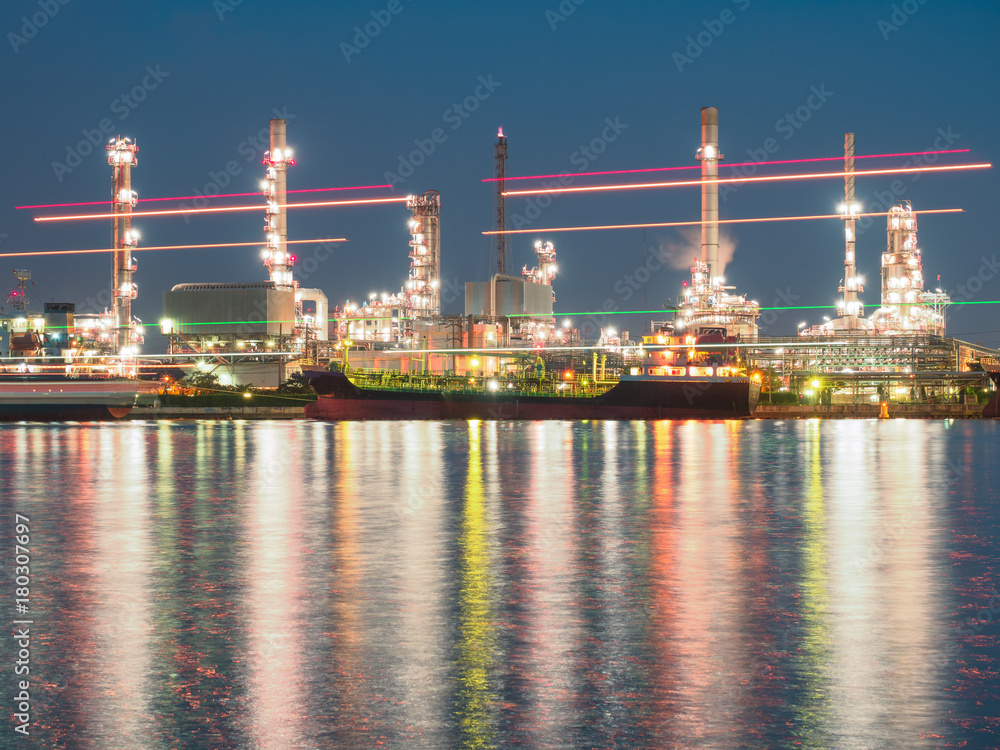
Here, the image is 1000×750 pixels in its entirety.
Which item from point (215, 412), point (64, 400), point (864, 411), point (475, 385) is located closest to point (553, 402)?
point (475, 385)

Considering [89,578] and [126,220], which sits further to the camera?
[126,220]

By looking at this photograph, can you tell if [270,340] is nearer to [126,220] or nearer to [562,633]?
[126,220]

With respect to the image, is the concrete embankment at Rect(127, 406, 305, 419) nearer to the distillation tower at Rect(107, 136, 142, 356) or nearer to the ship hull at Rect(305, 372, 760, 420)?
the ship hull at Rect(305, 372, 760, 420)

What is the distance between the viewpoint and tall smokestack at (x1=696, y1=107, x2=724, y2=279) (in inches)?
4855

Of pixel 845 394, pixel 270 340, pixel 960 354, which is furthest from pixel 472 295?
pixel 960 354

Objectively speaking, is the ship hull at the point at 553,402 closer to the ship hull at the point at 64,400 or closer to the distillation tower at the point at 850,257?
the ship hull at the point at 64,400

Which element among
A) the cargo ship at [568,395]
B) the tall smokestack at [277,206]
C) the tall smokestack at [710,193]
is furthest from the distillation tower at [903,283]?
the tall smokestack at [277,206]

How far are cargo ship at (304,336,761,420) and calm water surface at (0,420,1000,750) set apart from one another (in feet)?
203

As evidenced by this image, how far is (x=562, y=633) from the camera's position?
31.9 feet

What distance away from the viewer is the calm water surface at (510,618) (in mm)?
7246

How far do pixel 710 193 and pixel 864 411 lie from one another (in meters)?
39.5

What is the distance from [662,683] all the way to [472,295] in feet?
366

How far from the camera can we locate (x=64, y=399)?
91000 millimetres

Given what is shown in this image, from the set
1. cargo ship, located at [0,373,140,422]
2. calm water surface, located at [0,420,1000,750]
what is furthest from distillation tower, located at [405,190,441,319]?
calm water surface, located at [0,420,1000,750]
